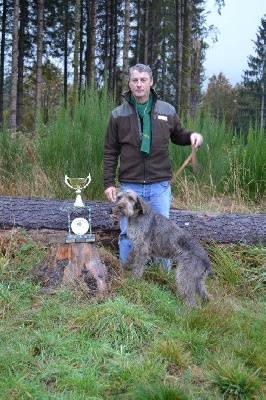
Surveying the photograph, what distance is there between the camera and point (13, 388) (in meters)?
3.03

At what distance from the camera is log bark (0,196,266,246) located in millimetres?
5867

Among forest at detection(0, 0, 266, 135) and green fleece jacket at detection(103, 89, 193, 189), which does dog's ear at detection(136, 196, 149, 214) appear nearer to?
green fleece jacket at detection(103, 89, 193, 189)

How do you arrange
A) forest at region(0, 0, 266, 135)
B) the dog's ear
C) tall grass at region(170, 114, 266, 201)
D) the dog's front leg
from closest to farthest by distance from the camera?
1. the dog's ear
2. the dog's front leg
3. tall grass at region(170, 114, 266, 201)
4. forest at region(0, 0, 266, 135)

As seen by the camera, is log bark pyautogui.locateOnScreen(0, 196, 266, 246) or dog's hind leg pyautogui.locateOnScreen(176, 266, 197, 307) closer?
dog's hind leg pyautogui.locateOnScreen(176, 266, 197, 307)

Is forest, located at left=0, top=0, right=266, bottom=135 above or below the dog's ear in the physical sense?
above

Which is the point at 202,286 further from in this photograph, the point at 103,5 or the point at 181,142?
the point at 103,5

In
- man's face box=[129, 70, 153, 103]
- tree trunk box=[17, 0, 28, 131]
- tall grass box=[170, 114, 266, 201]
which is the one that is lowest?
tall grass box=[170, 114, 266, 201]

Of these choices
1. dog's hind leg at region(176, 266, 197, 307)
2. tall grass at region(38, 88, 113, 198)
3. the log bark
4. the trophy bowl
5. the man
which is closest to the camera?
dog's hind leg at region(176, 266, 197, 307)

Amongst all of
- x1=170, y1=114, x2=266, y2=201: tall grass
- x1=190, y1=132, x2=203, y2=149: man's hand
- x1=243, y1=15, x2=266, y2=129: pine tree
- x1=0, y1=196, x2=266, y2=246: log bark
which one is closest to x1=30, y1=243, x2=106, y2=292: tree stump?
x1=0, y1=196, x2=266, y2=246: log bark

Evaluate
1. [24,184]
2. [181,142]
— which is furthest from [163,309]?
[24,184]

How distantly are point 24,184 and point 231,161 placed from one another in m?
3.73

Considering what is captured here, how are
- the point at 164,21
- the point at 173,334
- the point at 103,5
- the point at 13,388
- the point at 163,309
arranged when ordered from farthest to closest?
the point at 164,21 < the point at 103,5 < the point at 163,309 < the point at 173,334 < the point at 13,388

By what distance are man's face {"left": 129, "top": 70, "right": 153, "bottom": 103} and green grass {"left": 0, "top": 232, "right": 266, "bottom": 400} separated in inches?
77.8

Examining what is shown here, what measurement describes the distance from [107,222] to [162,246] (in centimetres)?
136
